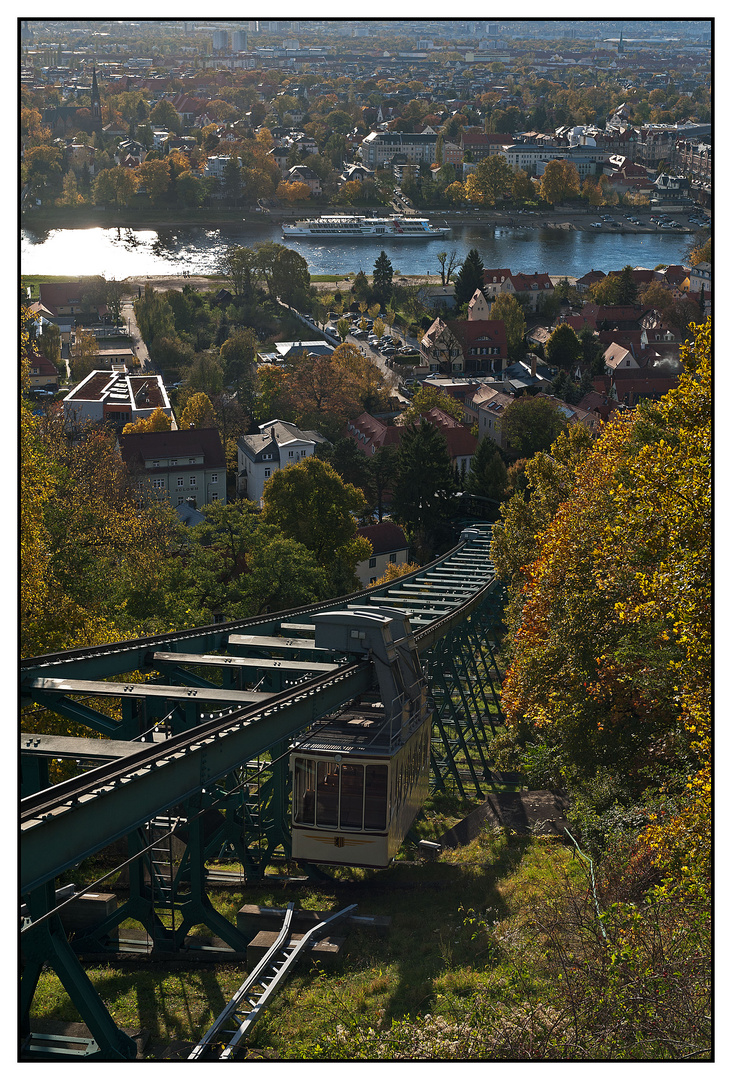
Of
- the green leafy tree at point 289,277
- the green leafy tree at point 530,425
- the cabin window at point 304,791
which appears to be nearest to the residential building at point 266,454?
the green leafy tree at point 530,425

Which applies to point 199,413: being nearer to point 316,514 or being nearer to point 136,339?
point 316,514

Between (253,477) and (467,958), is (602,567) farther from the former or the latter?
(253,477)

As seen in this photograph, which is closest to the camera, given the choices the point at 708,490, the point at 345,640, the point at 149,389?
the point at 708,490

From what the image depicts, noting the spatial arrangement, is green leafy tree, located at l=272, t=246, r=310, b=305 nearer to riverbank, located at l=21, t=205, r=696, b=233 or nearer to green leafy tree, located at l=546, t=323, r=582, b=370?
green leafy tree, located at l=546, t=323, r=582, b=370

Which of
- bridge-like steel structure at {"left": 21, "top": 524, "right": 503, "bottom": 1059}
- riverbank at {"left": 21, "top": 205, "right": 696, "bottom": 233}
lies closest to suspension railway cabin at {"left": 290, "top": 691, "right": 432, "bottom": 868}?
bridge-like steel structure at {"left": 21, "top": 524, "right": 503, "bottom": 1059}

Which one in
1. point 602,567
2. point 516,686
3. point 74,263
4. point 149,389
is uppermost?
point 74,263

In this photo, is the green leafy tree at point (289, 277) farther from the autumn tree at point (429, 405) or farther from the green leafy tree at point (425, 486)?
the green leafy tree at point (425, 486)

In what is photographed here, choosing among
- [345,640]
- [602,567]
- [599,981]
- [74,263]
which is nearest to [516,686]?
[602,567]
